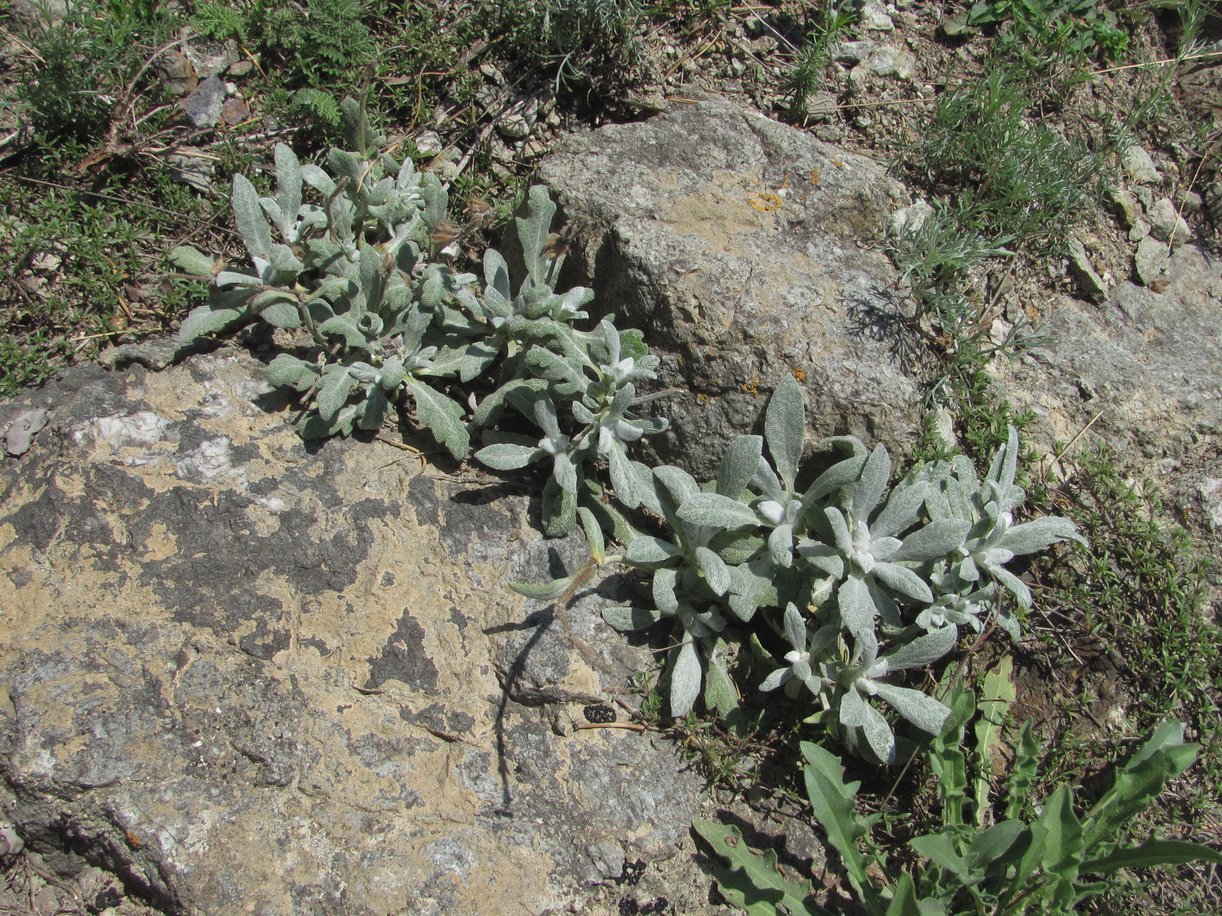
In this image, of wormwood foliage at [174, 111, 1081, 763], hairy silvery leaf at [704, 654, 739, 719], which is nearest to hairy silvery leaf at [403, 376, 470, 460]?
wormwood foliage at [174, 111, 1081, 763]

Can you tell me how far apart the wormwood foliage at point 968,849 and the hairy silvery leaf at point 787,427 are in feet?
3.25

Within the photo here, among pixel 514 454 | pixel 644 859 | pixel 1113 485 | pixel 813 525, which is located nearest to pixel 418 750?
pixel 644 859

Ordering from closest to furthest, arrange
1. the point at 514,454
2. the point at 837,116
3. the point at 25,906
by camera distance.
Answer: the point at 25,906, the point at 514,454, the point at 837,116

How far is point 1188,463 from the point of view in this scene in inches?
152

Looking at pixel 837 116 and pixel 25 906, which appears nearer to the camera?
pixel 25 906

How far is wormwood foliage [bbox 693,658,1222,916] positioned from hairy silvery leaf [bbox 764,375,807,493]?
3.25 feet

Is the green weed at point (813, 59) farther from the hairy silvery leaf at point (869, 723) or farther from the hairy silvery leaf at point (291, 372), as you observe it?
the hairy silvery leaf at point (869, 723)

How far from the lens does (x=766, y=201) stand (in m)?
3.82

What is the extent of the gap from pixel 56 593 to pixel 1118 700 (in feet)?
12.6

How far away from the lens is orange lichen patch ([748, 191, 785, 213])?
12.5 ft

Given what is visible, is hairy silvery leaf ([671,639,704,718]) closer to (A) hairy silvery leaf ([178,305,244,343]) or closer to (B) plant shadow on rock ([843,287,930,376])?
(B) plant shadow on rock ([843,287,930,376])

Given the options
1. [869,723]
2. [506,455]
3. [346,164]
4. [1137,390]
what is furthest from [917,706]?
[346,164]

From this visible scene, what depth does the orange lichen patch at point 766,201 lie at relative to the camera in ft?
12.5

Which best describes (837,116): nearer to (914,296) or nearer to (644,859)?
(914,296)
